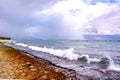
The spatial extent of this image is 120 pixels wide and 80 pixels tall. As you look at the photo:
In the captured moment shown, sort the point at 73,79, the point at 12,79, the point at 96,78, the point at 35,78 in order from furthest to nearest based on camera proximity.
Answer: the point at 96,78
the point at 73,79
the point at 35,78
the point at 12,79

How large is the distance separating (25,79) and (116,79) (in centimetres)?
539

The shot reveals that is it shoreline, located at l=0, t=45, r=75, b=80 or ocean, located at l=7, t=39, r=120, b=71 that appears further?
ocean, located at l=7, t=39, r=120, b=71

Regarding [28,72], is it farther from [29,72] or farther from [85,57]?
[85,57]

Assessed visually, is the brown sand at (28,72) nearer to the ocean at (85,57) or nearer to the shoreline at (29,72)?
the shoreline at (29,72)

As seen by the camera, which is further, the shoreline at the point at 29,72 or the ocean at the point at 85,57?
the ocean at the point at 85,57

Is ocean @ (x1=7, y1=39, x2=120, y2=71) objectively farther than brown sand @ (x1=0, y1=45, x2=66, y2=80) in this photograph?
Yes

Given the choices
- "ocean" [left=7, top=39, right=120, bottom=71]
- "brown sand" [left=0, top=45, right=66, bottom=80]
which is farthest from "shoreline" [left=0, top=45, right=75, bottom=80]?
"ocean" [left=7, top=39, right=120, bottom=71]

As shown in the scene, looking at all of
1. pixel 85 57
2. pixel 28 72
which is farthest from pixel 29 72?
pixel 85 57

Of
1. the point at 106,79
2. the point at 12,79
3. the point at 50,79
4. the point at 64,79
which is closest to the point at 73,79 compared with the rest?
the point at 64,79

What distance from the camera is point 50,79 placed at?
10070mm

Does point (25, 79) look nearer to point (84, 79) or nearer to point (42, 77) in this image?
point (42, 77)

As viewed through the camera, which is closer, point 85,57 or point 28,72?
point 28,72

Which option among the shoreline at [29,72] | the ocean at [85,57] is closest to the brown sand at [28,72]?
the shoreline at [29,72]

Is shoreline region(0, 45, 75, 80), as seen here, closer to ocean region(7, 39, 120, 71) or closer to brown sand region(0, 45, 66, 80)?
brown sand region(0, 45, 66, 80)
